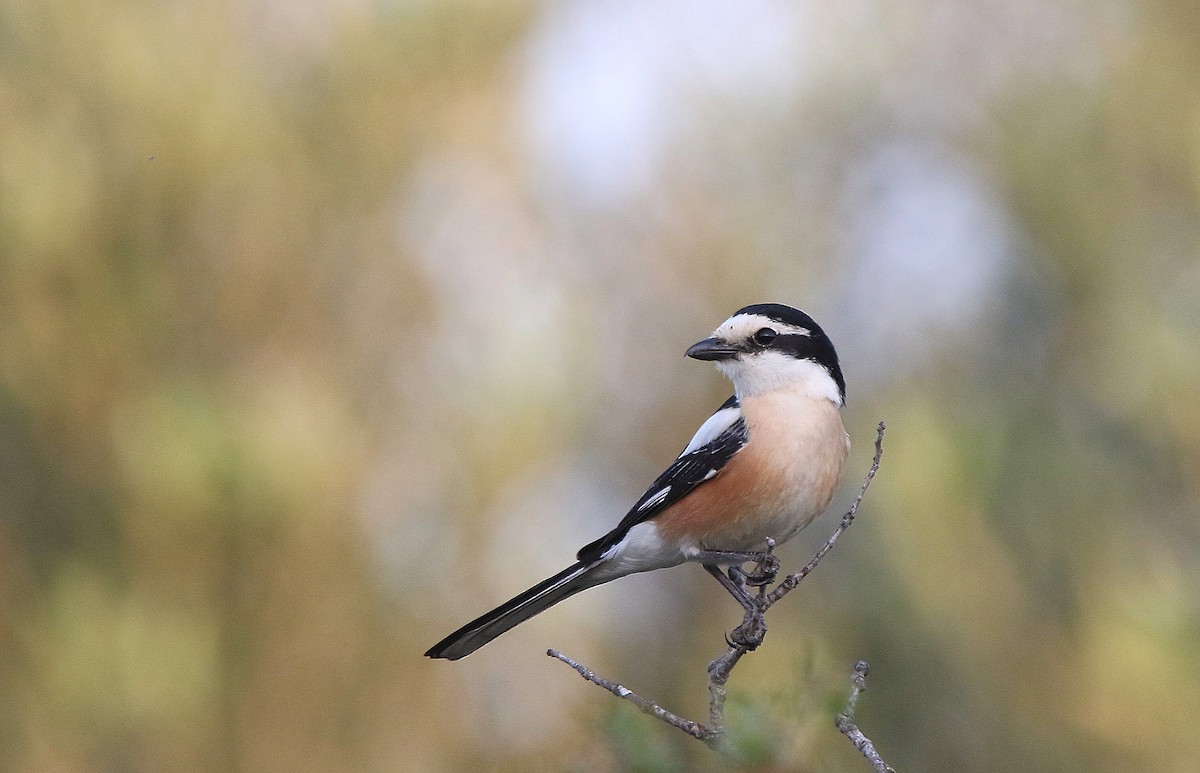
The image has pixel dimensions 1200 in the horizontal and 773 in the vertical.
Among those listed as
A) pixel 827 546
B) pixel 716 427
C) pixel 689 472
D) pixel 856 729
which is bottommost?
pixel 856 729

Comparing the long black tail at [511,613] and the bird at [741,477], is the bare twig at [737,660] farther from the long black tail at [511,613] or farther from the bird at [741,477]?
the long black tail at [511,613]

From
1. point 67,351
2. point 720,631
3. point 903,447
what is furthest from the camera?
point 720,631

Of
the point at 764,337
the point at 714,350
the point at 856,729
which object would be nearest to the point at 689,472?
the point at 714,350

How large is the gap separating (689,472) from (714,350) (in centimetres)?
39

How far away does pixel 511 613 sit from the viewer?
10.7 feet

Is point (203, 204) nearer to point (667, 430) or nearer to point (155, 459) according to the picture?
point (155, 459)

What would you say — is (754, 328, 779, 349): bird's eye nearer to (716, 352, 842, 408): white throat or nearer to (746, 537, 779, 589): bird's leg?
(716, 352, 842, 408): white throat

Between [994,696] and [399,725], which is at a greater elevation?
[399,725]

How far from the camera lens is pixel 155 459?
18.5ft

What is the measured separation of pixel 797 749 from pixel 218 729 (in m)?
4.91

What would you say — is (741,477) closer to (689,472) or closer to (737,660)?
(689,472)

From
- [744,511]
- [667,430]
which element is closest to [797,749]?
[744,511]

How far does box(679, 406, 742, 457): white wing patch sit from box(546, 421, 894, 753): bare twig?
525 mm

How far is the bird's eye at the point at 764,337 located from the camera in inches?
142
